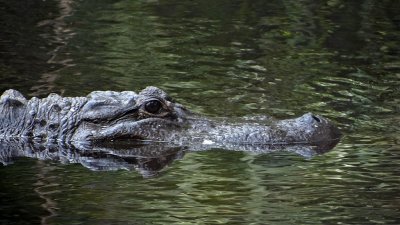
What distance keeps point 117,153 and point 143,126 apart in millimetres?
440

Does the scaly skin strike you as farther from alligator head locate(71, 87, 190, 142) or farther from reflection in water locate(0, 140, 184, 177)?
reflection in water locate(0, 140, 184, 177)

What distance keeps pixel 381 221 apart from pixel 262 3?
45.2ft

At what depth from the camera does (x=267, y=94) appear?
12.7m

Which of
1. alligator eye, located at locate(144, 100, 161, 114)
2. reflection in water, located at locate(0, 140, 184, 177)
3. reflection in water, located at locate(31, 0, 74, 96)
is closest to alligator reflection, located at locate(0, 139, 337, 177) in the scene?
reflection in water, located at locate(0, 140, 184, 177)

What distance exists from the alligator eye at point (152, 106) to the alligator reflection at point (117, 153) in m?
0.34

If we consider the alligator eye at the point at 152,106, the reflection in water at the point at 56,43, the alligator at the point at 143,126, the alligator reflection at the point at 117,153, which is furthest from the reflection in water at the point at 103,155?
the reflection in water at the point at 56,43

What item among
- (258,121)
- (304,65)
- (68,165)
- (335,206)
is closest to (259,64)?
(304,65)

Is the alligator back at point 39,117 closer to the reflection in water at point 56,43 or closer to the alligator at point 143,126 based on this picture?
the alligator at point 143,126

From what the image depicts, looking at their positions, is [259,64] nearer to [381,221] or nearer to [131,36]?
[131,36]

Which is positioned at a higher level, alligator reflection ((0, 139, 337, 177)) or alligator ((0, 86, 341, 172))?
alligator ((0, 86, 341, 172))

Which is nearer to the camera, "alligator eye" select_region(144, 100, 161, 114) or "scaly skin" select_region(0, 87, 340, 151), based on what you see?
"scaly skin" select_region(0, 87, 340, 151)

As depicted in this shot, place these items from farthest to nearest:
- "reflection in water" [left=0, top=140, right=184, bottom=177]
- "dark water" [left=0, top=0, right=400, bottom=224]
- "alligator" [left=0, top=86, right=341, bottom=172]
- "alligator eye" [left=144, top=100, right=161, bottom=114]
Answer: "alligator eye" [left=144, top=100, right=161, bottom=114] → "alligator" [left=0, top=86, right=341, bottom=172] → "reflection in water" [left=0, top=140, right=184, bottom=177] → "dark water" [left=0, top=0, right=400, bottom=224]

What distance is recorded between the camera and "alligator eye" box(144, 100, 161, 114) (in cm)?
1035

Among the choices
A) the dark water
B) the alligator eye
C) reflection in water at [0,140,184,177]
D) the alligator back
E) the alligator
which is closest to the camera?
the dark water
